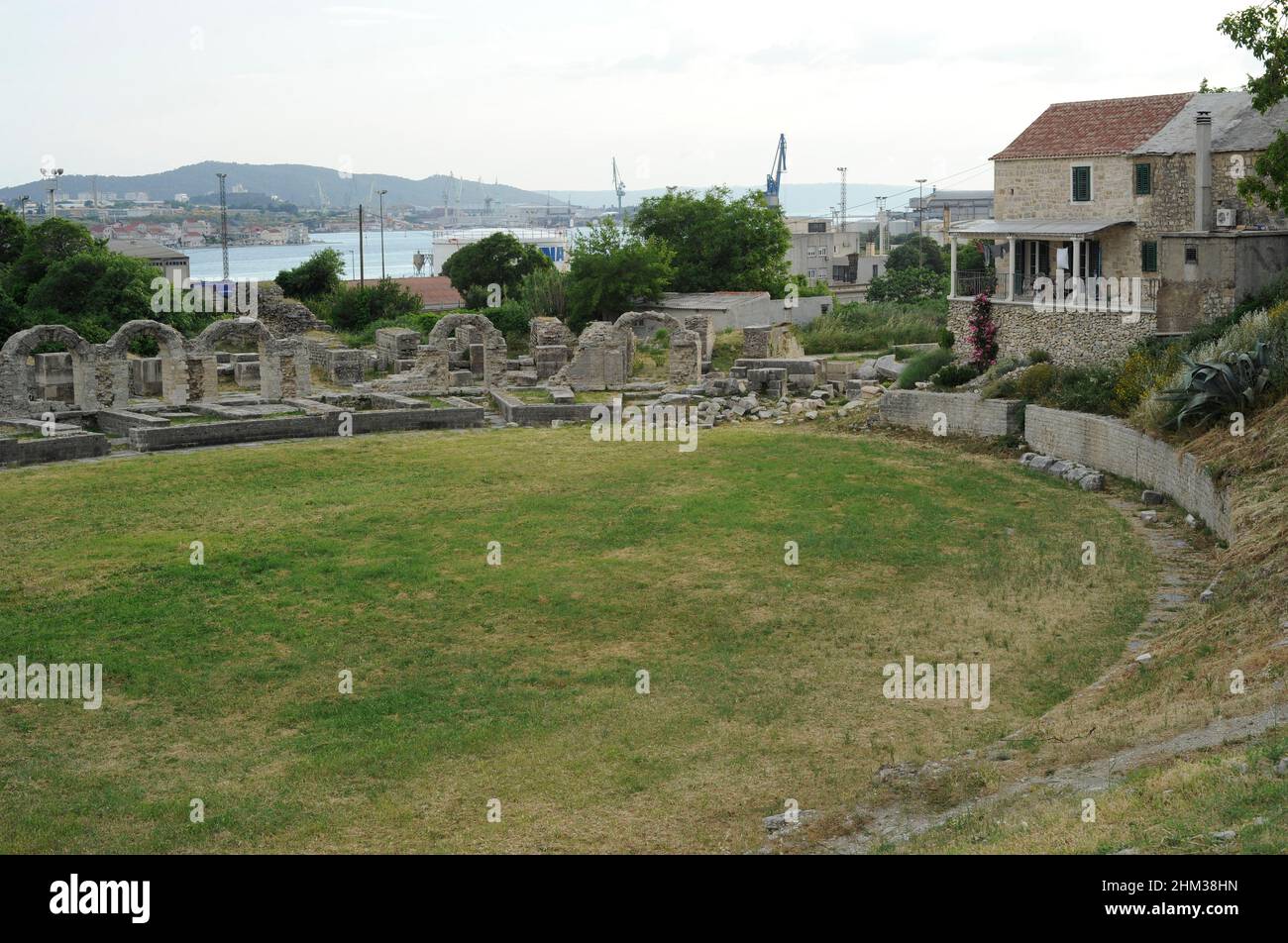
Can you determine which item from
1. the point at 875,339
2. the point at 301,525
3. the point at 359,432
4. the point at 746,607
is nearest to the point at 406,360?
the point at 359,432

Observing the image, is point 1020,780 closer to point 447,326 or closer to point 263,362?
point 263,362

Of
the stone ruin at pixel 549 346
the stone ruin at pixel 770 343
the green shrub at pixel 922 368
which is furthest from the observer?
the stone ruin at pixel 770 343

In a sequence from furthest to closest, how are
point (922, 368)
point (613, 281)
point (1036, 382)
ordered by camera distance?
point (613, 281) < point (922, 368) < point (1036, 382)

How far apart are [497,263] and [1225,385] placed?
144 ft

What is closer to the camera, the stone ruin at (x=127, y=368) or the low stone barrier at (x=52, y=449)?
the low stone barrier at (x=52, y=449)

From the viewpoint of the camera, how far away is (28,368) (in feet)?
113

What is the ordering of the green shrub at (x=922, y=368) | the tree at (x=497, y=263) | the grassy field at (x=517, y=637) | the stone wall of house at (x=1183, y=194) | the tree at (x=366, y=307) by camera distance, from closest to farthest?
the grassy field at (x=517, y=637) → the stone wall of house at (x=1183, y=194) → the green shrub at (x=922, y=368) → the tree at (x=366, y=307) → the tree at (x=497, y=263)

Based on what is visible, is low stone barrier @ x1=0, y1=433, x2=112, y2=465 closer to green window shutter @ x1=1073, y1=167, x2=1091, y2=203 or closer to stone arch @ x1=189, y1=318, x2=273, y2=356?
stone arch @ x1=189, y1=318, x2=273, y2=356

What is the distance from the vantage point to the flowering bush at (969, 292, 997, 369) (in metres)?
33.4

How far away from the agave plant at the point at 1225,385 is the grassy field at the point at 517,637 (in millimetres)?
2268

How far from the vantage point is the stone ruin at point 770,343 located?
41.9m

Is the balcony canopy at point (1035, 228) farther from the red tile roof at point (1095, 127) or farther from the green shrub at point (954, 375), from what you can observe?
the green shrub at point (954, 375)

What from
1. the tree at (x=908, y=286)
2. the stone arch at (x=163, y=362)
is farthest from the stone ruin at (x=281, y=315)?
the tree at (x=908, y=286)

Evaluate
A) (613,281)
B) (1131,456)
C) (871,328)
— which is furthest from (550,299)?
(1131,456)
